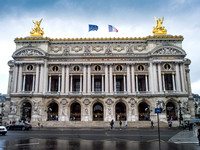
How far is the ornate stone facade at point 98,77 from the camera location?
50750 millimetres

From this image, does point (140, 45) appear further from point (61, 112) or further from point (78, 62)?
point (61, 112)

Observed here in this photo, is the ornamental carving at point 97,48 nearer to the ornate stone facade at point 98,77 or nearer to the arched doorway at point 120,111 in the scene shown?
the ornate stone facade at point 98,77

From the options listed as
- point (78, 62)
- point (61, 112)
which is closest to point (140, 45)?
point (78, 62)

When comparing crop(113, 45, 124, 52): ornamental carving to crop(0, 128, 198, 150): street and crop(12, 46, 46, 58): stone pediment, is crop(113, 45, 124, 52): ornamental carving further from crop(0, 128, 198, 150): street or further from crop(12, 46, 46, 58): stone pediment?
crop(0, 128, 198, 150): street

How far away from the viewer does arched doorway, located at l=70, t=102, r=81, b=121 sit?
53.3 meters

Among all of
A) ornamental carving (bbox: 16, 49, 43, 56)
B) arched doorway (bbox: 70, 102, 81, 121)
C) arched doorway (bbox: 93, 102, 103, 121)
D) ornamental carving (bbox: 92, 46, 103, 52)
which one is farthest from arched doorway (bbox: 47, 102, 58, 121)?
ornamental carving (bbox: 92, 46, 103, 52)

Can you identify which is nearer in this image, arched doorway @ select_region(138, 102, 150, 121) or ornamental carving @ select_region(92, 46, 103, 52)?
arched doorway @ select_region(138, 102, 150, 121)

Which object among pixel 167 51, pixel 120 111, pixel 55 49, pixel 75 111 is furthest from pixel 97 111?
pixel 167 51

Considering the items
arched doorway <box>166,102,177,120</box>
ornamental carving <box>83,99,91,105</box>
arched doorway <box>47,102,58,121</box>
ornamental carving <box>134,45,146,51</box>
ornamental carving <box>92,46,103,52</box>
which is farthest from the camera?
ornamental carving <box>92,46,103,52</box>

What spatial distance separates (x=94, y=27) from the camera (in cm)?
5272

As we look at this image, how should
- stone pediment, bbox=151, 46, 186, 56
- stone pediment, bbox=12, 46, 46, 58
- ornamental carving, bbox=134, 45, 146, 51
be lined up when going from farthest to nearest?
ornamental carving, bbox=134, 45, 146, 51 → stone pediment, bbox=12, 46, 46, 58 → stone pediment, bbox=151, 46, 186, 56

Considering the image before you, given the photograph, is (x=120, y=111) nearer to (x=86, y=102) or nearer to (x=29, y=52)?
(x=86, y=102)

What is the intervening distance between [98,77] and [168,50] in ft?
68.3

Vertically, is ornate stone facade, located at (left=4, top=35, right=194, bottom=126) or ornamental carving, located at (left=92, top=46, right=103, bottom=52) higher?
ornamental carving, located at (left=92, top=46, right=103, bottom=52)
